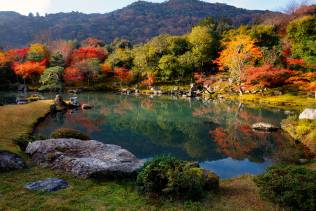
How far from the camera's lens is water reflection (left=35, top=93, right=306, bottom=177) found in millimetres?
19531

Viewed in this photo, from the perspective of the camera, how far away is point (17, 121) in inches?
946

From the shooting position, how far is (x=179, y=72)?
6481cm

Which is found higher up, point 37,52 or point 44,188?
point 37,52

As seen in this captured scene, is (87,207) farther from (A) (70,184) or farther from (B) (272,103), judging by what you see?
(B) (272,103)

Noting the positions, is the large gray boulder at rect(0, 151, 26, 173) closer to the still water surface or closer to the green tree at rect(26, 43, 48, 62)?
the still water surface

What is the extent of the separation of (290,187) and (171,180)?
3780 millimetres

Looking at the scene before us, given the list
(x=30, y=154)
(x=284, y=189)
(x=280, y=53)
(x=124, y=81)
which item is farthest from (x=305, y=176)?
(x=124, y=81)

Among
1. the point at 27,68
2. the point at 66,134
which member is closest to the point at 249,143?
the point at 66,134

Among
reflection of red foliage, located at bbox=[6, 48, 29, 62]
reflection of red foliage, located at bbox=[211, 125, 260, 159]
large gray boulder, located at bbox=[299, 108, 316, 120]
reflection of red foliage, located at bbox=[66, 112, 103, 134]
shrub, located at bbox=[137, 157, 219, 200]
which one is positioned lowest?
reflection of red foliage, located at bbox=[66, 112, 103, 134]

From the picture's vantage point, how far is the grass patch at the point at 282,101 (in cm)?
4112

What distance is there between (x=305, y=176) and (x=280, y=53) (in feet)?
158

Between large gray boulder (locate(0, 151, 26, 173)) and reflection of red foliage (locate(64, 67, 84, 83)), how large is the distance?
53168mm

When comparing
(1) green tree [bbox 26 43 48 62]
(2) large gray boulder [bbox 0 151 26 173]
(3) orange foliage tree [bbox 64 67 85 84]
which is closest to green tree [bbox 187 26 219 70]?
(3) orange foliage tree [bbox 64 67 85 84]

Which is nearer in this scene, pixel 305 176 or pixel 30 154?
pixel 305 176
